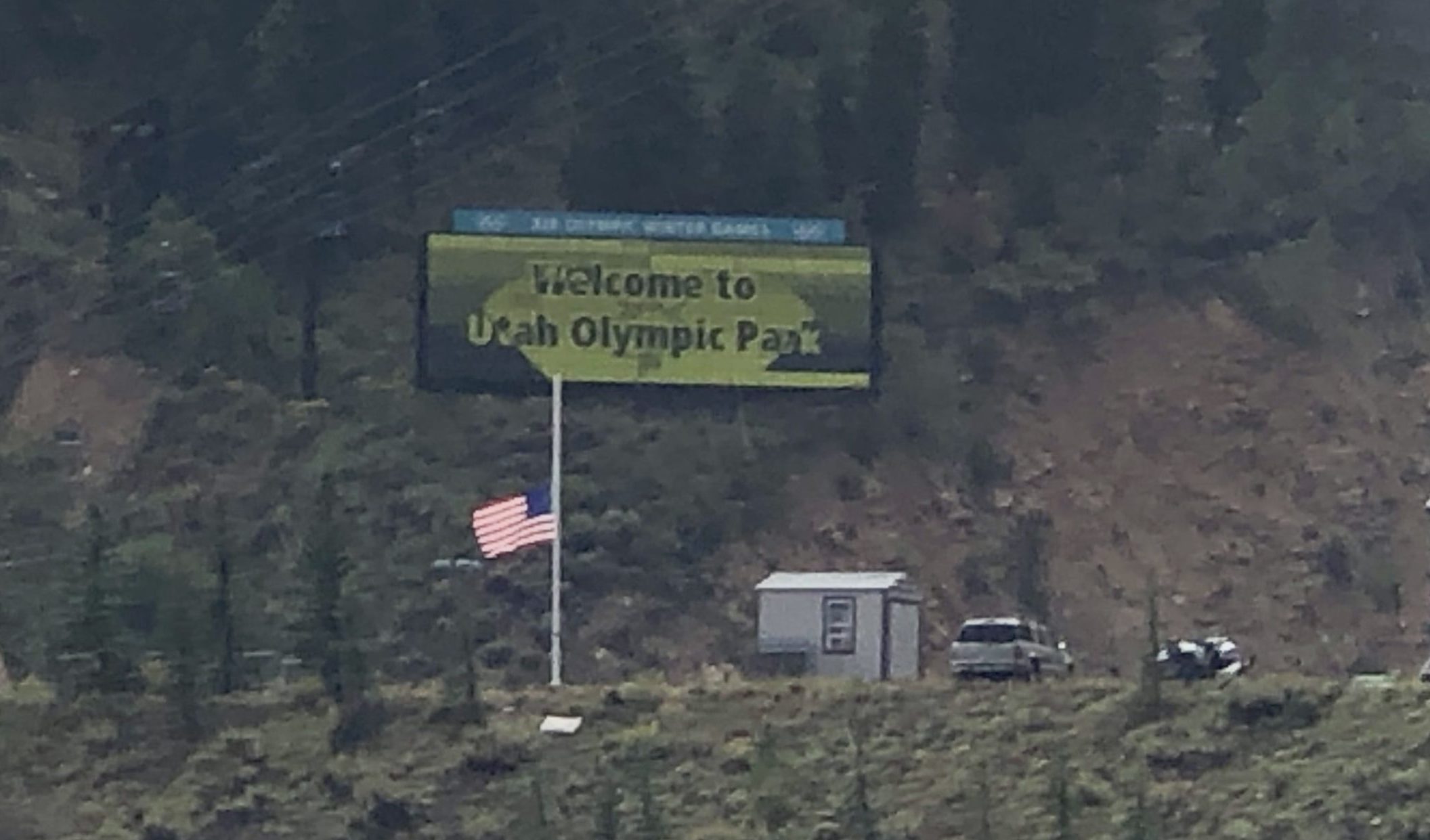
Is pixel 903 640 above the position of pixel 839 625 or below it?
below

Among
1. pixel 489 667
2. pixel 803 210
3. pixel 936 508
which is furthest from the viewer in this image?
pixel 803 210

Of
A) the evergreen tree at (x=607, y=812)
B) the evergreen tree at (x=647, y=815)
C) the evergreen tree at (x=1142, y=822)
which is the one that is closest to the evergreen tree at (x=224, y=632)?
the evergreen tree at (x=607, y=812)

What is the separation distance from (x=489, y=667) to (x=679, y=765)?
1663 centimetres

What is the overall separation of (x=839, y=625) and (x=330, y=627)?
8.72 meters

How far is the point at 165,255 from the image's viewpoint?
234ft

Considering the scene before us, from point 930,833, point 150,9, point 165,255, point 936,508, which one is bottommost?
point 930,833

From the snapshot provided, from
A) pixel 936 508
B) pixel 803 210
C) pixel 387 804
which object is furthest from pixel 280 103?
pixel 387 804

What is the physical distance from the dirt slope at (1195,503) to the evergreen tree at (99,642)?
1695cm

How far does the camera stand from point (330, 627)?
161 feet

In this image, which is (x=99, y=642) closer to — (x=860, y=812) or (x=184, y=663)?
(x=184, y=663)

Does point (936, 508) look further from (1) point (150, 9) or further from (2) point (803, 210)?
(1) point (150, 9)

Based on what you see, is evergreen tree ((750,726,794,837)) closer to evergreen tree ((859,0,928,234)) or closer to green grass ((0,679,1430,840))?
green grass ((0,679,1430,840))

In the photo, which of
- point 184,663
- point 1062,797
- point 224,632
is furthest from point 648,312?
point 1062,797

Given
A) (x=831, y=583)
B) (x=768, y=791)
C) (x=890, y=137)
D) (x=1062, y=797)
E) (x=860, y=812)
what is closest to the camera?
(x=1062, y=797)
